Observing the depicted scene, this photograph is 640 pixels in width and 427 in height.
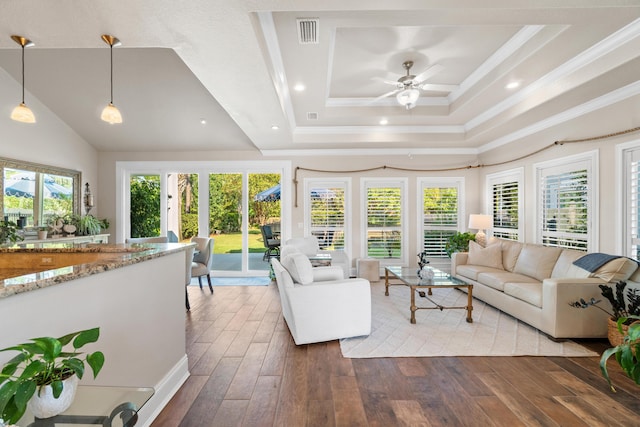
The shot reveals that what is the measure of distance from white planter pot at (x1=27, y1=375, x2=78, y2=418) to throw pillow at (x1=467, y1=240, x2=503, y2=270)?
5.16 metres

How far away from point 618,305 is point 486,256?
6.54 ft

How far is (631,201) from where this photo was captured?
334 centimetres

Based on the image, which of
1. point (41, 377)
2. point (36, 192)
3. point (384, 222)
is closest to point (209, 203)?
point (36, 192)

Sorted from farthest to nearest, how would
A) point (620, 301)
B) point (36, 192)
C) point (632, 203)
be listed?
1. point (36, 192)
2. point (632, 203)
3. point (620, 301)

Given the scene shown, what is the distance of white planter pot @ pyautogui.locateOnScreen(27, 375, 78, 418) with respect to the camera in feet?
3.13

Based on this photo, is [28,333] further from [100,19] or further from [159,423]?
[100,19]

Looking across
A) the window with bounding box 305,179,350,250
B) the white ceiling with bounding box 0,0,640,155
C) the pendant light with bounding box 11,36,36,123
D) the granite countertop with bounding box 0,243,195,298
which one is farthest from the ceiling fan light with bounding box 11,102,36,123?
the window with bounding box 305,179,350,250

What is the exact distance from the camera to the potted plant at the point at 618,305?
2715 millimetres

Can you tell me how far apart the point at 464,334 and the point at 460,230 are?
130 inches

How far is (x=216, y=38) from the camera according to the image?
2197 millimetres

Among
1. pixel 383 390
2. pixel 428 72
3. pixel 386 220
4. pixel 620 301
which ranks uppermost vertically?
A: pixel 428 72

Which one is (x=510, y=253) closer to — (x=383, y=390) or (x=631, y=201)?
(x=631, y=201)

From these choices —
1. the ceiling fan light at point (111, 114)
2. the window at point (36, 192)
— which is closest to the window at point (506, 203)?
the ceiling fan light at point (111, 114)

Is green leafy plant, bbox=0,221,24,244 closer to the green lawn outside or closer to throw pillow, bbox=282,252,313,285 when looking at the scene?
the green lawn outside
